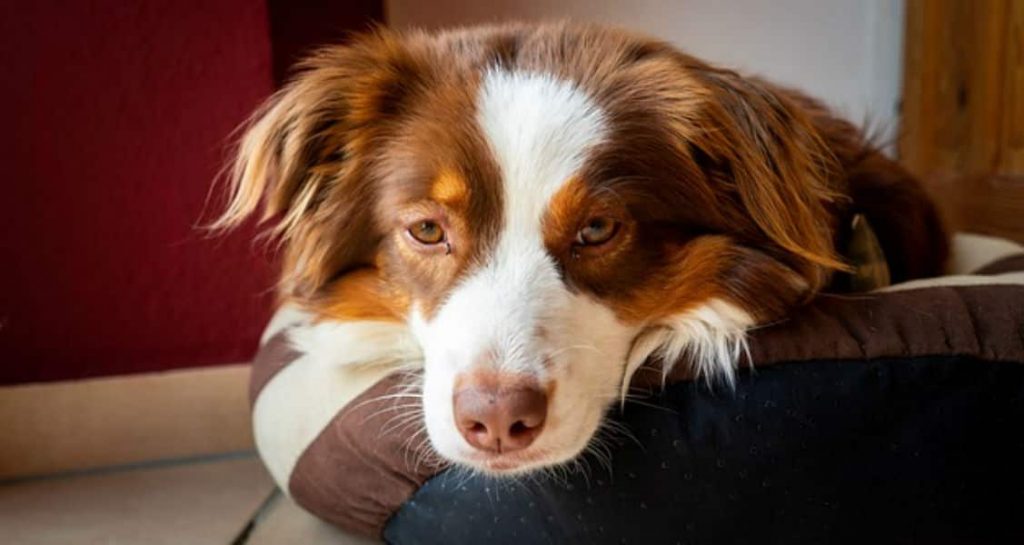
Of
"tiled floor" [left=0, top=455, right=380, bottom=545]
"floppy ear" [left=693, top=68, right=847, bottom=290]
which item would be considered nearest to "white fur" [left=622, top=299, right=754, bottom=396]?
"floppy ear" [left=693, top=68, right=847, bottom=290]

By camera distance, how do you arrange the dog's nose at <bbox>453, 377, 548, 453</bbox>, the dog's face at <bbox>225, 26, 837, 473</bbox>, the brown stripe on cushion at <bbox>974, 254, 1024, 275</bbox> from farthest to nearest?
the brown stripe on cushion at <bbox>974, 254, 1024, 275</bbox>
the dog's face at <bbox>225, 26, 837, 473</bbox>
the dog's nose at <bbox>453, 377, 548, 453</bbox>

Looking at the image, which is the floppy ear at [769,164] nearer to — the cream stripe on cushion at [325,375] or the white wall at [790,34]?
the cream stripe on cushion at [325,375]

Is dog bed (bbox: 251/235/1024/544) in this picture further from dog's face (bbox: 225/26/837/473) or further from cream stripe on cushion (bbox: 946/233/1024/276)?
cream stripe on cushion (bbox: 946/233/1024/276)

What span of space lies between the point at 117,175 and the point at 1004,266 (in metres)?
1.89

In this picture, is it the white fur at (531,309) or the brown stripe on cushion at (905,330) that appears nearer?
the white fur at (531,309)

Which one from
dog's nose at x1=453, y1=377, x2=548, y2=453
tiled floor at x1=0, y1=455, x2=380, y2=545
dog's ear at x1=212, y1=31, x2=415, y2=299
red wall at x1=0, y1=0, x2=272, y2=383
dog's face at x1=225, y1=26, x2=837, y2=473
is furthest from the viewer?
red wall at x1=0, y1=0, x2=272, y2=383

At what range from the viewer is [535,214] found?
1.38 meters

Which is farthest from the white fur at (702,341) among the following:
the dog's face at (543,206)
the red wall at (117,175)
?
the red wall at (117,175)

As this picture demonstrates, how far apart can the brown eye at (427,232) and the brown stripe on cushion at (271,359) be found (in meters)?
0.50

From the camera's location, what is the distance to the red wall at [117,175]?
6.97 feet

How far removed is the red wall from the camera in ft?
6.97

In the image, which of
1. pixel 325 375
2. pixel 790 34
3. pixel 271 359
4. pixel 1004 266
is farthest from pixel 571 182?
pixel 790 34

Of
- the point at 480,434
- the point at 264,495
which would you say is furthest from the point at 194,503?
the point at 480,434

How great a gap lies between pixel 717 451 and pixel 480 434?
33 cm
